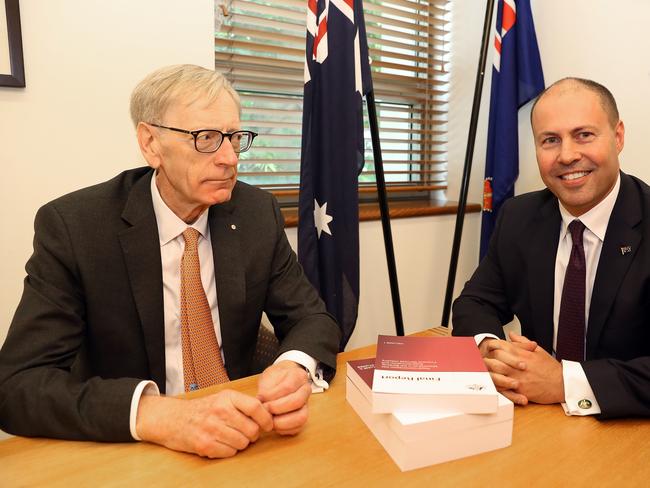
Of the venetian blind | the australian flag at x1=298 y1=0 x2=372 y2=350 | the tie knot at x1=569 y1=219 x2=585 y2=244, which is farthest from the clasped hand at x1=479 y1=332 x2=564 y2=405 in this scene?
the venetian blind

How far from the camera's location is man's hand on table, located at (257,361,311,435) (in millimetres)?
988

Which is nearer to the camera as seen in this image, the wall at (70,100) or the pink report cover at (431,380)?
the pink report cover at (431,380)

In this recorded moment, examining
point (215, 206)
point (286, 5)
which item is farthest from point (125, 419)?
point (286, 5)

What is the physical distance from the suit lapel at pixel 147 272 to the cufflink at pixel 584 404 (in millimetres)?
1030

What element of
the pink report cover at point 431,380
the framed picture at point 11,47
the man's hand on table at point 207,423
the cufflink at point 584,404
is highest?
the framed picture at point 11,47

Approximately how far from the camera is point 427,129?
10.5 ft

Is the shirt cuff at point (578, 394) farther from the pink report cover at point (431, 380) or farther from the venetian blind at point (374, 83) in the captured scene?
the venetian blind at point (374, 83)

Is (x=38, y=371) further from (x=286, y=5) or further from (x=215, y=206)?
(x=286, y=5)

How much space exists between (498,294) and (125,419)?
125cm

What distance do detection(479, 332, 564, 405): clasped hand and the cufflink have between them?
38mm

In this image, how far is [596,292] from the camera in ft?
4.70

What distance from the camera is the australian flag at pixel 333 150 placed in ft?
7.09

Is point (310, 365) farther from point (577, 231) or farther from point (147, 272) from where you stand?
point (577, 231)

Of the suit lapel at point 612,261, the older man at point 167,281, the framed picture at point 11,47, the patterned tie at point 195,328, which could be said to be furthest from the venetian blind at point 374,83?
the suit lapel at point 612,261
